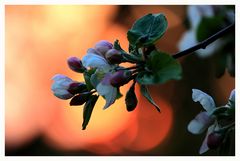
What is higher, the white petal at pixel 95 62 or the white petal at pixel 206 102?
the white petal at pixel 95 62

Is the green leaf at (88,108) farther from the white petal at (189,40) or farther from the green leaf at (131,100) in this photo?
the white petal at (189,40)

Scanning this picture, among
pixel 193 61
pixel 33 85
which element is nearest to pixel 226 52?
pixel 193 61

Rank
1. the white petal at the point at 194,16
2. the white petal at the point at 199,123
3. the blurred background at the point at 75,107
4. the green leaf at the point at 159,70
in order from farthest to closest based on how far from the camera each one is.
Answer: the blurred background at the point at 75,107 < the white petal at the point at 194,16 < the white petal at the point at 199,123 < the green leaf at the point at 159,70

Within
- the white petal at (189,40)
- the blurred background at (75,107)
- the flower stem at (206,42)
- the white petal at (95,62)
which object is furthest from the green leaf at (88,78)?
the blurred background at (75,107)

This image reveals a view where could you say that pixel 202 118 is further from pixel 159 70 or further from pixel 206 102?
pixel 159 70

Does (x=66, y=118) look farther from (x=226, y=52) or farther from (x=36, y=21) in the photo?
(x=226, y=52)
